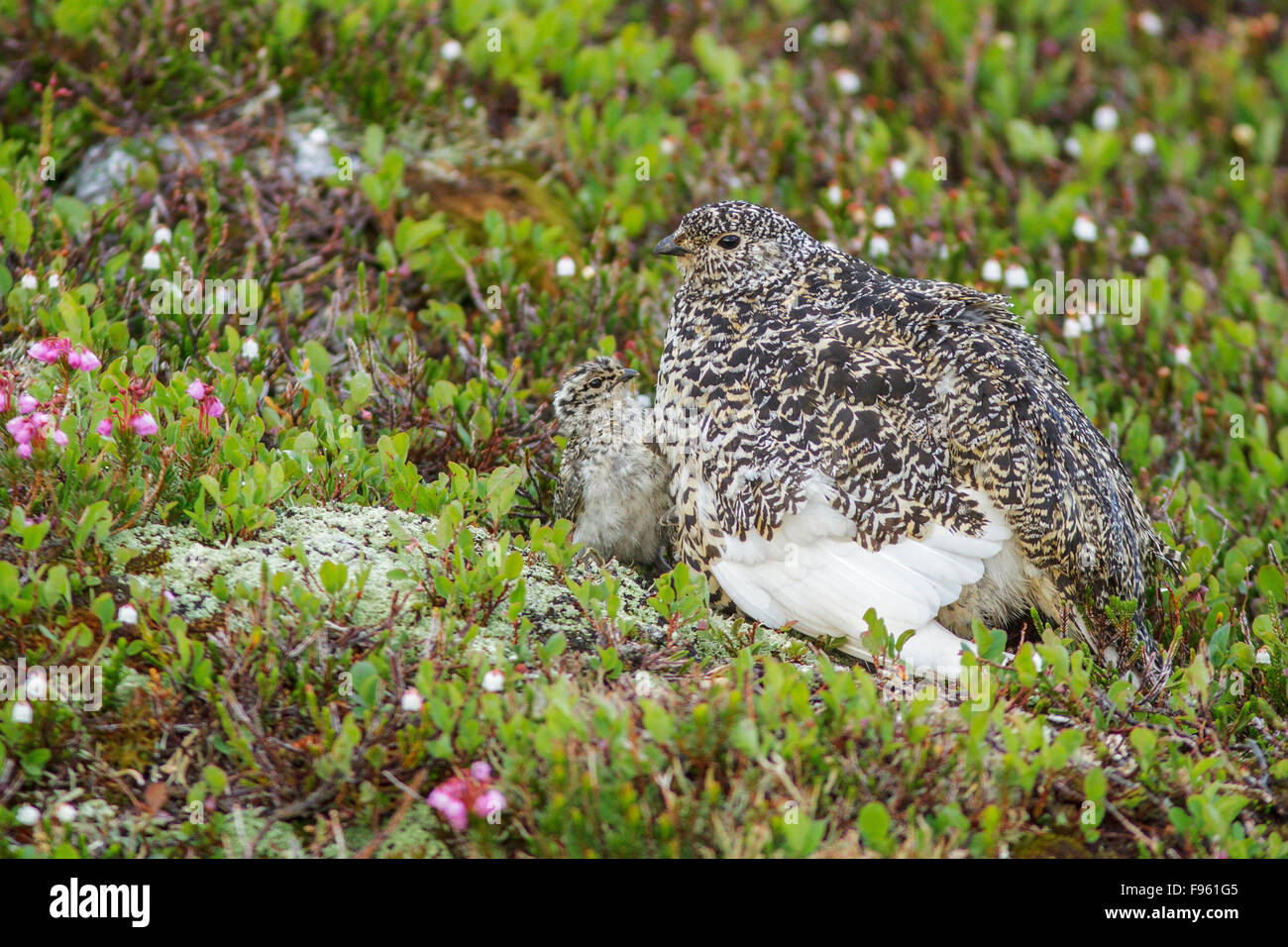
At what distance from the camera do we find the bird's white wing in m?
4.44

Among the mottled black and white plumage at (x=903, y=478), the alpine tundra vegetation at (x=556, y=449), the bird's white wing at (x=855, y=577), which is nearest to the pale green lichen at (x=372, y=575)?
the alpine tundra vegetation at (x=556, y=449)

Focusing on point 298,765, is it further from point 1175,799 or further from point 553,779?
point 1175,799

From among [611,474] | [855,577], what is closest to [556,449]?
Answer: [611,474]

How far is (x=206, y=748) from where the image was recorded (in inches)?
153

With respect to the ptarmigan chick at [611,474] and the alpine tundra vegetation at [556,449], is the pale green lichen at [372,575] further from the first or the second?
the ptarmigan chick at [611,474]

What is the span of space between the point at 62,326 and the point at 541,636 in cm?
240

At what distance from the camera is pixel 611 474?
16.9ft

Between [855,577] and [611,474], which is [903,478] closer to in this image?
[855,577]

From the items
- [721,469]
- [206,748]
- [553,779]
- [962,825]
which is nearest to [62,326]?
[206,748]

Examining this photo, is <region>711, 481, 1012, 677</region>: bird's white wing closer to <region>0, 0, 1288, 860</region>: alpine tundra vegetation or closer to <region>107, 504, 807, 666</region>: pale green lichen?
<region>0, 0, 1288, 860</region>: alpine tundra vegetation

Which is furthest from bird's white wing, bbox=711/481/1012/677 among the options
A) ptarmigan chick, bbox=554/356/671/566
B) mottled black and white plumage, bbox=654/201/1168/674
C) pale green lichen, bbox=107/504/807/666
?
ptarmigan chick, bbox=554/356/671/566

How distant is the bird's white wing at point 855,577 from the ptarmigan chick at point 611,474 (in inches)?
23.9

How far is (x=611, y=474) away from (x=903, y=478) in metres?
1.17

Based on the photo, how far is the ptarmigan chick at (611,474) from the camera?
5164 mm
